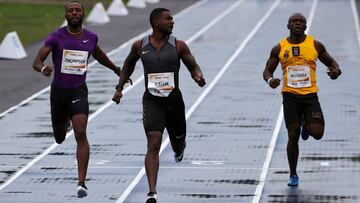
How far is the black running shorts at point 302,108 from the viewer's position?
43.2 ft

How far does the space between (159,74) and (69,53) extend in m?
1.10

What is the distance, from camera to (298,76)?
13.1 meters

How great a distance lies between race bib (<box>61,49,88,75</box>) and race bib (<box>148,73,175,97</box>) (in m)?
0.89

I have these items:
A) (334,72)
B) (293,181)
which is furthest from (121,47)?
(334,72)

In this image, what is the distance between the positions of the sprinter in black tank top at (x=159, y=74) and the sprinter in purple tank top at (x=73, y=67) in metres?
0.56

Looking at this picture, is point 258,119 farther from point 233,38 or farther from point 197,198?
point 233,38

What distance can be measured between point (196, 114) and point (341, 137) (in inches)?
133

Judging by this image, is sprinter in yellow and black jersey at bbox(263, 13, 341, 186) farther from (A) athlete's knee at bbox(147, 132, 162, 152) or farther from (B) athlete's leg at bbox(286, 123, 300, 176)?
(A) athlete's knee at bbox(147, 132, 162, 152)

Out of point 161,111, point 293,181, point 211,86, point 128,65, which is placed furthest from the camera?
point 211,86

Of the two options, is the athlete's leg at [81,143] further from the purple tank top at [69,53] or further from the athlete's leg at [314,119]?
the athlete's leg at [314,119]

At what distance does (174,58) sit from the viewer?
39.5ft

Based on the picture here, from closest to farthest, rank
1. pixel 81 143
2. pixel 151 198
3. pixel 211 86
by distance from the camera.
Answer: pixel 151 198, pixel 81 143, pixel 211 86

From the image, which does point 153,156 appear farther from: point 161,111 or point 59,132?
point 59,132

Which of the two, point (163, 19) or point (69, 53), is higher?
point (163, 19)
